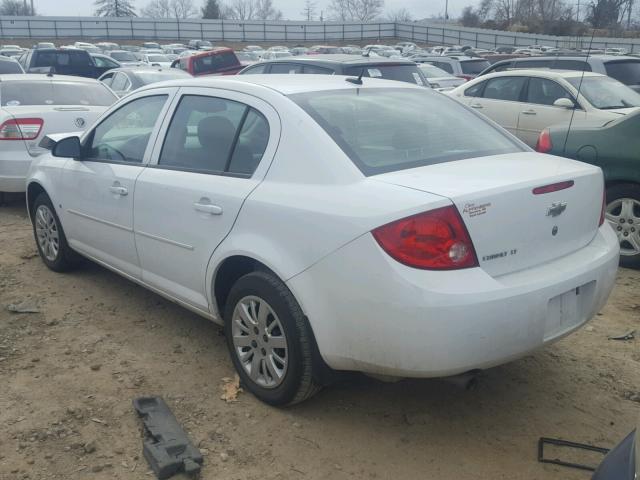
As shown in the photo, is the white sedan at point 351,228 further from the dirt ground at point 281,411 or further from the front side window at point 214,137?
the dirt ground at point 281,411

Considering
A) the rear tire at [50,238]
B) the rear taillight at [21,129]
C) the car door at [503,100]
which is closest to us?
the rear tire at [50,238]

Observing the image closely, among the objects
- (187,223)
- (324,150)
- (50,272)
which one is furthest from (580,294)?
(50,272)

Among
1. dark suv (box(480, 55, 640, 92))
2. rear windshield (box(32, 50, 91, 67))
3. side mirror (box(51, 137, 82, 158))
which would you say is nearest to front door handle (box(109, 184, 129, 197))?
side mirror (box(51, 137, 82, 158))

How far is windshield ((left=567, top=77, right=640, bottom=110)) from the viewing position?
30.2ft

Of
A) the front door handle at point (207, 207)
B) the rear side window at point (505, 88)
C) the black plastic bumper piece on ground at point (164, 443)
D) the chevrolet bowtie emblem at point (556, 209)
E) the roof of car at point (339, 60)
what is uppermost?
the roof of car at point (339, 60)

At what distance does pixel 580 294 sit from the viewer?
3.25m

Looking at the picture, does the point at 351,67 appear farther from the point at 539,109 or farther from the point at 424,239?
the point at 424,239

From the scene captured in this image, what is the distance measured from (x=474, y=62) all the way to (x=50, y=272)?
62.6 ft

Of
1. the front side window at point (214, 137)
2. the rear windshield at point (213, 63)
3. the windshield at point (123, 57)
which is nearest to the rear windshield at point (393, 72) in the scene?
the front side window at point (214, 137)

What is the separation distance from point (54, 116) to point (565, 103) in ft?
20.6

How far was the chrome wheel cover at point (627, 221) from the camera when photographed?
5.84m

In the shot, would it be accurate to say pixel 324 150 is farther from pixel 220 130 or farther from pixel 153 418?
pixel 153 418

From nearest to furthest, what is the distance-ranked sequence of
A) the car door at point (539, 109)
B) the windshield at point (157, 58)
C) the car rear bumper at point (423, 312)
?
the car rear bumper at point (423, 312) → the car door at point (539, 109) → the windshield at point (157, 58)

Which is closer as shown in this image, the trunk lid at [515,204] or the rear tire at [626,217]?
the trunk lid at [515,204]
